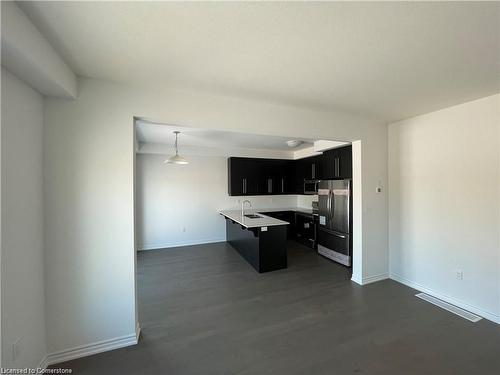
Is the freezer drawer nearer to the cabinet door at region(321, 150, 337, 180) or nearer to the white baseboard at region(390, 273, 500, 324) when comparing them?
the white baseboard at region(390, 273, 500, 324)

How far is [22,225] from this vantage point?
1.60 meters

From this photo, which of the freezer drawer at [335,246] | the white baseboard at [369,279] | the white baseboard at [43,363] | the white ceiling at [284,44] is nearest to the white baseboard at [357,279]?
the white baseboard at [369,279]

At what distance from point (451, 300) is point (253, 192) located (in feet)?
14.5

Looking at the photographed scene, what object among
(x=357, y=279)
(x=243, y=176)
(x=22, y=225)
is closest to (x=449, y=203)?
(x=357, y=279)

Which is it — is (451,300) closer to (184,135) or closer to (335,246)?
(335,246)

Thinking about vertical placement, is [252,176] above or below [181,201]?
above

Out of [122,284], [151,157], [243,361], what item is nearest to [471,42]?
[243,361]

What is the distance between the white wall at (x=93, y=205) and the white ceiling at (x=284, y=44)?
0.25 meters

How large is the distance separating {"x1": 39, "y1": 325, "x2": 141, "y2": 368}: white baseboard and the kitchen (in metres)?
2.25

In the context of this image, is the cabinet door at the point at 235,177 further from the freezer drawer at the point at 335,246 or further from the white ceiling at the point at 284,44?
the white ceiling at the point at 284,44

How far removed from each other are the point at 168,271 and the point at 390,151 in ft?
14.7

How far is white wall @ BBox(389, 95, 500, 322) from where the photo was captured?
2.50 m

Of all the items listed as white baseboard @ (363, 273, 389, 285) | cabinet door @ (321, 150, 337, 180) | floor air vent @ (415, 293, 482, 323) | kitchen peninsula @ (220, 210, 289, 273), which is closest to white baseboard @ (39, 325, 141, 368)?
kitchen peninsula @ (220, 210, 289, 273)

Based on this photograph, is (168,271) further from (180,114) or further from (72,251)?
(180,114)
